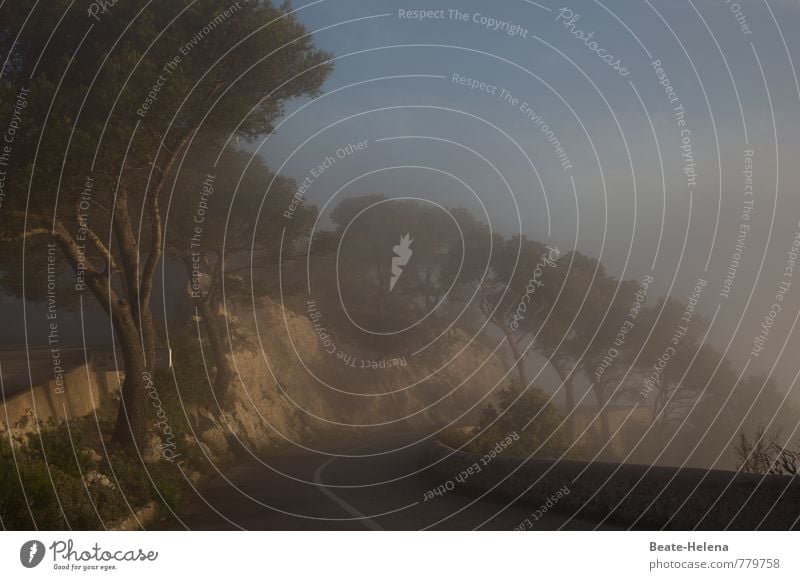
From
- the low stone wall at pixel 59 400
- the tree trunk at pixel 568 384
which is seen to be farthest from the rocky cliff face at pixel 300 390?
the tree trunk at pixel 568 384

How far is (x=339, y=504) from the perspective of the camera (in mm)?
17594

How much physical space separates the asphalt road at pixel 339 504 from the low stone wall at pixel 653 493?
55cm

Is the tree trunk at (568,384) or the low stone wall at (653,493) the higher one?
the low stone wall at (653,493)

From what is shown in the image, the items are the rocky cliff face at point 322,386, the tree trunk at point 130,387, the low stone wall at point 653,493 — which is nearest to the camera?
the low stone wall at point 653,493

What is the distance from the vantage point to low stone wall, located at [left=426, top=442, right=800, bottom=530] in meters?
11.2

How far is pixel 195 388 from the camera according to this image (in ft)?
104

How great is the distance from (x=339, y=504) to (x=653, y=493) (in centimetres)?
720

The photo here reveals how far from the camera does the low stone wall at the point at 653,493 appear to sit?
1121 centimetres

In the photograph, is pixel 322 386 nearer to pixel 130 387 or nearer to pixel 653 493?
pixel 130 387

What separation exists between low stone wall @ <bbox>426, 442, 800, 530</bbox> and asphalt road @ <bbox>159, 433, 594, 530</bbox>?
554mm

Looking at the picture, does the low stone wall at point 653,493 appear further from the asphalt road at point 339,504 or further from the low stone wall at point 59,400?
the low stone wall at point 59,400

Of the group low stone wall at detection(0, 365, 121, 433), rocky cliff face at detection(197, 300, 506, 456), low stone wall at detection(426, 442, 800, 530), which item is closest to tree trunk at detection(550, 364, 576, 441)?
rocky cliff face at detection(197, 300, 506, 456)

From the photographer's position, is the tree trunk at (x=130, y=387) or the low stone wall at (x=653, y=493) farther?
the tree trunk at (x=130, y=387)

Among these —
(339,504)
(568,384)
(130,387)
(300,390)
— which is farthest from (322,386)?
(339,504)
